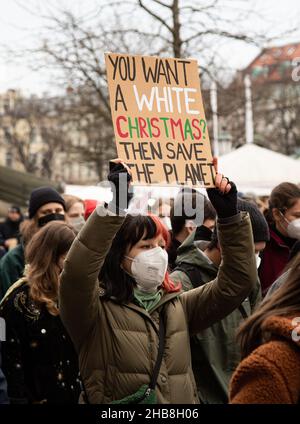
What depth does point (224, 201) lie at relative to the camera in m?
3.60

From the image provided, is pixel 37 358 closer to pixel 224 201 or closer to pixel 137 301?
pixel 137 301

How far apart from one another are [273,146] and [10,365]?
43.1 metres

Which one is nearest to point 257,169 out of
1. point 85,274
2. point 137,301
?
point 137,301

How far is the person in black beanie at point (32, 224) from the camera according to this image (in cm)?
604

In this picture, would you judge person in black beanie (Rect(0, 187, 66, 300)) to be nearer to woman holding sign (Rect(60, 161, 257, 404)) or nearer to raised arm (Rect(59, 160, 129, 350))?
woman holding sign (Rect(60, 161, 257, 404))

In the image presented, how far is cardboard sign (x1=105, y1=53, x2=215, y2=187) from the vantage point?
11.6ft

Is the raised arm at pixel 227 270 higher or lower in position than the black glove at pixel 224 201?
lower

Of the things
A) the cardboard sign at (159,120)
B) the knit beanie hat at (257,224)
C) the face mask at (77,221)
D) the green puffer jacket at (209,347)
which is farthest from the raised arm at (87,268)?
the face mask at (77,221)

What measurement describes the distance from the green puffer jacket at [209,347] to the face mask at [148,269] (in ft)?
2.08

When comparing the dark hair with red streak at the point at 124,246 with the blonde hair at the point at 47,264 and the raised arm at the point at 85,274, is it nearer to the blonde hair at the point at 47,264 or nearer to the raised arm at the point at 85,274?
the raised arm at the point at 85,274

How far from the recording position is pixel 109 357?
3.43 metres

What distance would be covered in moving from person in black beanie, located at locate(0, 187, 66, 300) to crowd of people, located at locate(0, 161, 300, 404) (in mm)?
1410

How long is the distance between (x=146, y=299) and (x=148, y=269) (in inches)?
5.2

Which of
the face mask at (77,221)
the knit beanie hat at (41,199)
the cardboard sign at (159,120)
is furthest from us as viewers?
the face mask at (77,221)
